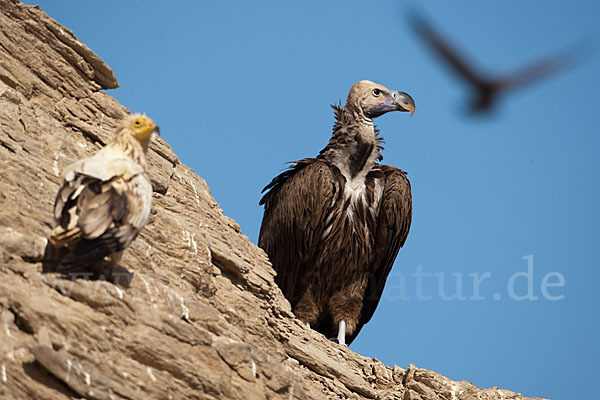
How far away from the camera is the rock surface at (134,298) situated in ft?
18.7

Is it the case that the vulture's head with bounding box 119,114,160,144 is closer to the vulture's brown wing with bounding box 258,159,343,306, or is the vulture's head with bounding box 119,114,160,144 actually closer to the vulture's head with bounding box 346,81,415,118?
the vulture's brown wing with bounding box 258,159,343,306

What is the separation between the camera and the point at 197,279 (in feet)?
25.6

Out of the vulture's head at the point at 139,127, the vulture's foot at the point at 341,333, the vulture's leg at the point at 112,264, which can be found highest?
the vulture's foot at the point at 341,333

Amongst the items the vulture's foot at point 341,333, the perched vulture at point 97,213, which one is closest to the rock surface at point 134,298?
the perched vulture at point 97,213

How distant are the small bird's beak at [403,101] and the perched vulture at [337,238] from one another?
140cm

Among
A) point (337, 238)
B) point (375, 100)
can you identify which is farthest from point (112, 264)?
point (375, 100)

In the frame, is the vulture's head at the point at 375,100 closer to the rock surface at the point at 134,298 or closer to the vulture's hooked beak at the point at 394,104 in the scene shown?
the vulture's hooked beak at the point at 394,104

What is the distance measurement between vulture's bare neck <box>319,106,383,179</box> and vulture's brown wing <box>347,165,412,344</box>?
16.9 inches

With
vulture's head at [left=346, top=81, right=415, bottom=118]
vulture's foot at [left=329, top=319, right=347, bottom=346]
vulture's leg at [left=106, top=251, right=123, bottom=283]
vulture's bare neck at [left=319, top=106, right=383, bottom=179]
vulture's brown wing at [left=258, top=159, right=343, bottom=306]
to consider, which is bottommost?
vulture's leg at [left=106, top=251, right=123, bottom=283]

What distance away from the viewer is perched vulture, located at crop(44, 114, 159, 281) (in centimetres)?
573

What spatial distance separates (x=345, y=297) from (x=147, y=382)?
5832mm

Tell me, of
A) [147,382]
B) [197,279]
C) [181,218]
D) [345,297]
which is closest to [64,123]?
[181,218]

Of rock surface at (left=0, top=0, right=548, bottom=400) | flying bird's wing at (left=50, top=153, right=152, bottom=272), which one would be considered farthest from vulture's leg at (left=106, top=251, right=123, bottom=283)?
flying bird's wing at (left=50, top=153, right=152, bottom=272)

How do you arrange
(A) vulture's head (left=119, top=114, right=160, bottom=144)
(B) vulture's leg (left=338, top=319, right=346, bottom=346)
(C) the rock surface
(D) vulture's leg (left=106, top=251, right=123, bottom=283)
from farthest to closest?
(B) vulture's leg (left=338, top=319, right=346, bottom=346)
(A) vulture's head (left=119, top=114, right=160, bottom=144)
(D) vulture's leg (left=106, top=251, right=123, bottom=283)
(C) the rock surface
